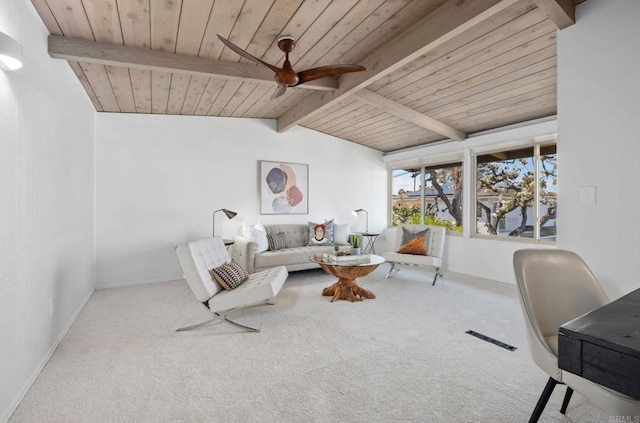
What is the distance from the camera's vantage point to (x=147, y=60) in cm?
300

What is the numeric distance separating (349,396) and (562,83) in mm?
2545

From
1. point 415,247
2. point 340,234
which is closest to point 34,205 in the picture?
point 340,234

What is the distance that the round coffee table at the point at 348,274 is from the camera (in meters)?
3.78

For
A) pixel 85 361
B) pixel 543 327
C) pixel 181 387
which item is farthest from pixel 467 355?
pixel 85 361

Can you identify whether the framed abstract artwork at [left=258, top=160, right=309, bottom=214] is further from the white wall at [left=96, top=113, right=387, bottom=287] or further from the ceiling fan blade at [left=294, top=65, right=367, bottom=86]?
the ceiling fan blade at [left=294, top=65, right=367, bottom=86]

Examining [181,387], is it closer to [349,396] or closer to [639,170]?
[349,396]

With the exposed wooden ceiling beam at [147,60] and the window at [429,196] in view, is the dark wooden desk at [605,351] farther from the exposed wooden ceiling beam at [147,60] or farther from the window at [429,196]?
the window at [429,196]

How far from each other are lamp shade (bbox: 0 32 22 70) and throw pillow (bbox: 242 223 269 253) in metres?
3.42

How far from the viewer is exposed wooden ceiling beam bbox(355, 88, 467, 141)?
424cm

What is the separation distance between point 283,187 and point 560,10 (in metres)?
4.45

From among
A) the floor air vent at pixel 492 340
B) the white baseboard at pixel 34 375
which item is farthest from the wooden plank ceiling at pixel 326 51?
the floor air vent at pixel 492 340

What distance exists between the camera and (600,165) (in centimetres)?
212

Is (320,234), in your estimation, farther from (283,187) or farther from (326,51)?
(326,51)

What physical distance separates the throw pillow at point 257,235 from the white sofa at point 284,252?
0.23 feet
